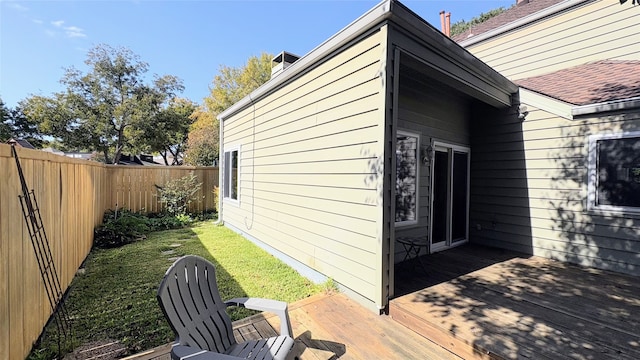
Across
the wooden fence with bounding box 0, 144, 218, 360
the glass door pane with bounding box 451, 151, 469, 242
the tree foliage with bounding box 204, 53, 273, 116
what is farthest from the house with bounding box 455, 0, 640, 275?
the tree foliage with bounding box 204, 53, 273, 116

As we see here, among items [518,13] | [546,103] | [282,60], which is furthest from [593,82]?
[282,60]

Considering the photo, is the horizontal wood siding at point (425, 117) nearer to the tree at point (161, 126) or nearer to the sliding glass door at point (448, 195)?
the sliding glass door at point (448, 195)

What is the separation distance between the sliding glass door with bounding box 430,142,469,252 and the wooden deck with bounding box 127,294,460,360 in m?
2.62

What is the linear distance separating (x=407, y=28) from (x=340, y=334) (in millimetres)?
3271

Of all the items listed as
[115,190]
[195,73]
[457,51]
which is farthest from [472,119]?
[195,73]

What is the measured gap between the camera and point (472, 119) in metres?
5.90

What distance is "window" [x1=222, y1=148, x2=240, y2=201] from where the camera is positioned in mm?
7522

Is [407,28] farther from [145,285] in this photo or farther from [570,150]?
[145,285]

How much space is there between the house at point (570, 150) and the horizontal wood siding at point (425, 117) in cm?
86

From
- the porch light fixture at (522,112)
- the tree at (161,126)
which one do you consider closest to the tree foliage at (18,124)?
the tree at (161,126)

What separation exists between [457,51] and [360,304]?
11.2ft

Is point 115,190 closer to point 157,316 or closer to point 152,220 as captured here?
point 152,220

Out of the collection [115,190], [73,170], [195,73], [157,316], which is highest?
[195,73]

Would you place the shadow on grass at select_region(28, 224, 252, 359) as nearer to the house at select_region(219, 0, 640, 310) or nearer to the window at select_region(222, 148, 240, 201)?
the house at select_region(219, 0, 640, 310)
